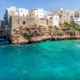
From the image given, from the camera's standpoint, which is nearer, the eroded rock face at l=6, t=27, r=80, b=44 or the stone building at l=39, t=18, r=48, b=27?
the eroded rock face at l=6, t=27, r=80, b=44

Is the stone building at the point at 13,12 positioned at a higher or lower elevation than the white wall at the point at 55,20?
higher

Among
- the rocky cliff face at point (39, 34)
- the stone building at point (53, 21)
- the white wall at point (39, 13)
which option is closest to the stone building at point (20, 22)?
the rocky cliff face at point (39, 34)

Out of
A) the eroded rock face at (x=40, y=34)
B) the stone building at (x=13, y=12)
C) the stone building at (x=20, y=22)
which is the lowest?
the eroded rock face at (x=40, y=34)

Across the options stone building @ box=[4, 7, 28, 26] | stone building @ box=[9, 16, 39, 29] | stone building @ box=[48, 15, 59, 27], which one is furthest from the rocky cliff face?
stone building @ box=[4, 7, 28, 26]

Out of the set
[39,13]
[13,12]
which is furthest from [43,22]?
[13,12]

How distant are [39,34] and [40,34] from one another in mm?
478

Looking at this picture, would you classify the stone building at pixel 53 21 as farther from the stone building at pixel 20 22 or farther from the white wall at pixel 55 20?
the stone building at pixel 20 22

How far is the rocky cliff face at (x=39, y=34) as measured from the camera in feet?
161

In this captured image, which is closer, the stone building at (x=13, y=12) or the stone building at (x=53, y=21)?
the stone building at (x=13, y=12)

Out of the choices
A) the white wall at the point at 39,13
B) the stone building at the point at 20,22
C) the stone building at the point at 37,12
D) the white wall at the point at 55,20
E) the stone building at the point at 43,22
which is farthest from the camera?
the white wall at the point at 39,13

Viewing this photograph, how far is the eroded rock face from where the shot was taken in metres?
49.1

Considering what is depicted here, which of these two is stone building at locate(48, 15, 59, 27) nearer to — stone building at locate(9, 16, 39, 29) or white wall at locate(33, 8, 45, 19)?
white wall at locate(33, 8, 45, 19)

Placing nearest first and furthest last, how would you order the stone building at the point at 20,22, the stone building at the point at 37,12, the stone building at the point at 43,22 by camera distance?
the stone building at the point at 20,22 → the stone building at the point at 43,22 → the stone building at the point at 37,12

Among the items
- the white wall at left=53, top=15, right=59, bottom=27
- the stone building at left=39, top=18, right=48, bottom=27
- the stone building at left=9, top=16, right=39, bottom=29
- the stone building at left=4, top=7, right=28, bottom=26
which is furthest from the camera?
the white wall at left=53, top=15, right=59, bottom=27
